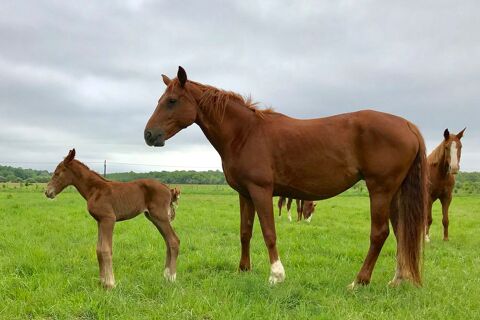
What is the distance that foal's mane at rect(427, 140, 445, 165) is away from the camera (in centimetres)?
1000

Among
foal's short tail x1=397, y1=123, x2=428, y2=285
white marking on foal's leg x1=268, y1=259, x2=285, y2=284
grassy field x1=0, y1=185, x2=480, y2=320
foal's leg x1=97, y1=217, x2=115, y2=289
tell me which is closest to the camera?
grassy field x1=0, y1=185, x2=480, y2=320

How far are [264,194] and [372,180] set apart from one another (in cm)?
138

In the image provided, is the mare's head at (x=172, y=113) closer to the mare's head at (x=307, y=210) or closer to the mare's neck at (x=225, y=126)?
the mare's neck at (x=225, y=126)

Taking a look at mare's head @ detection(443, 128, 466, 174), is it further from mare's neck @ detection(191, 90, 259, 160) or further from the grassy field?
mare's neck @ detection(191, 90, 259, 160)

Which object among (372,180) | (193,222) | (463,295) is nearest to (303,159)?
(372,180)

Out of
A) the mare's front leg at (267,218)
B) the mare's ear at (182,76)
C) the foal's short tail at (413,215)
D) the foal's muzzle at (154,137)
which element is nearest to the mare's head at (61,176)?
the foal's muzzle at (154,137)

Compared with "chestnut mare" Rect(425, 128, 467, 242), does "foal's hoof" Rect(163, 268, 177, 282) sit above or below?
below

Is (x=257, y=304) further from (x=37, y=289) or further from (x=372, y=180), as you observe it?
(x=37, y=289)

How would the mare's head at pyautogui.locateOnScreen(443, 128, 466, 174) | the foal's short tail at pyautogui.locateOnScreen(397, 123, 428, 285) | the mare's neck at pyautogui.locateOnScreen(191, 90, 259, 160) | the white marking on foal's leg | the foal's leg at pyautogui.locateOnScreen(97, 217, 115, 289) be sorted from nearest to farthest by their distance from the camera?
the foal's leg at pyautogui.locateOnScreen(97, 217, 115, 289)
the white marking on foal's leg
the foal's short tail at pyautogui.locateOnScreen(397, 123, 428, 285)
the mare's neck at pyautogui.locateOnScreen(191, 90, 259, 160)
the mare's head at pyautogui.locateOnScreen(443, 128, 466, 174)

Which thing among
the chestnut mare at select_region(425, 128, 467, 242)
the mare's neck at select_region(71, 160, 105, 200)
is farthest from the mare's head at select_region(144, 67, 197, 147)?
the chestnut mare at select_region(425, 128, 467, 242)

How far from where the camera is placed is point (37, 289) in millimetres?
4719

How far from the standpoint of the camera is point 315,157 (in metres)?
5.37

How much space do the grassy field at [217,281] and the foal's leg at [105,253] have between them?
0.16 meters

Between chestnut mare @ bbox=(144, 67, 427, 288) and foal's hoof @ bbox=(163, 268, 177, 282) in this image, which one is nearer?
chestnut mare @ bbox=(144, 67, 427, 288)
